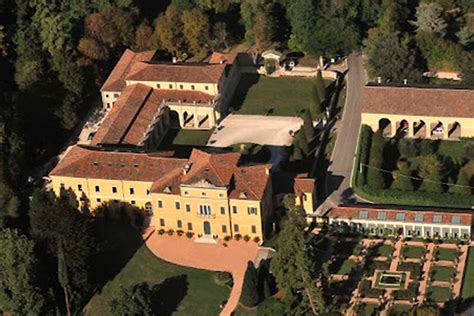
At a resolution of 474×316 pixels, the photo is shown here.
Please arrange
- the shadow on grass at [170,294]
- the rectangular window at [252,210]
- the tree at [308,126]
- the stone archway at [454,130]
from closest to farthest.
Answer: the shadow on grass at [170,294]
the rectangular window at [252,210]
the stone archway at [454,130]
the tree at [308,126]

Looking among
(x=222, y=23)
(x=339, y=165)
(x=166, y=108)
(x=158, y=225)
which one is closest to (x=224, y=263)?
(x=158, y=225)

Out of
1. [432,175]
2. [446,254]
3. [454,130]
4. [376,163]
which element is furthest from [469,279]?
[454,130]

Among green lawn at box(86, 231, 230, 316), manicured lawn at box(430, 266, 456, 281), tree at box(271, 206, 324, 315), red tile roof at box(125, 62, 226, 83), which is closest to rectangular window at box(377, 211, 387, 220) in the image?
manicured lawn at box(430, 266, 456, 281)

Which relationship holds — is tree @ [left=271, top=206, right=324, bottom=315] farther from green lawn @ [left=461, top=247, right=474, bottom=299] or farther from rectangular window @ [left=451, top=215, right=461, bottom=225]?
rectangular window @ [left=451, top=215, right=461, bottom=225]

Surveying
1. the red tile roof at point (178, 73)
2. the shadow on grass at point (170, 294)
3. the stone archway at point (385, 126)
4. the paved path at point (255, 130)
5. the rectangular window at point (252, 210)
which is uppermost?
the red tile roof at point (178, 73)

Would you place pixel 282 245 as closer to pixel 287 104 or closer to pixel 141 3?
pixel 287 104

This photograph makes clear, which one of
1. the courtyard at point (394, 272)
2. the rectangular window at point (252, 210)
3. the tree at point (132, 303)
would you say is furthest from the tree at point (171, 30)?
the tree at point (132, 303)

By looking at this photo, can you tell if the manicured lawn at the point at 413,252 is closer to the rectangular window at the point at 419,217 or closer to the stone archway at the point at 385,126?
the rectangular window at the point at 419,217
